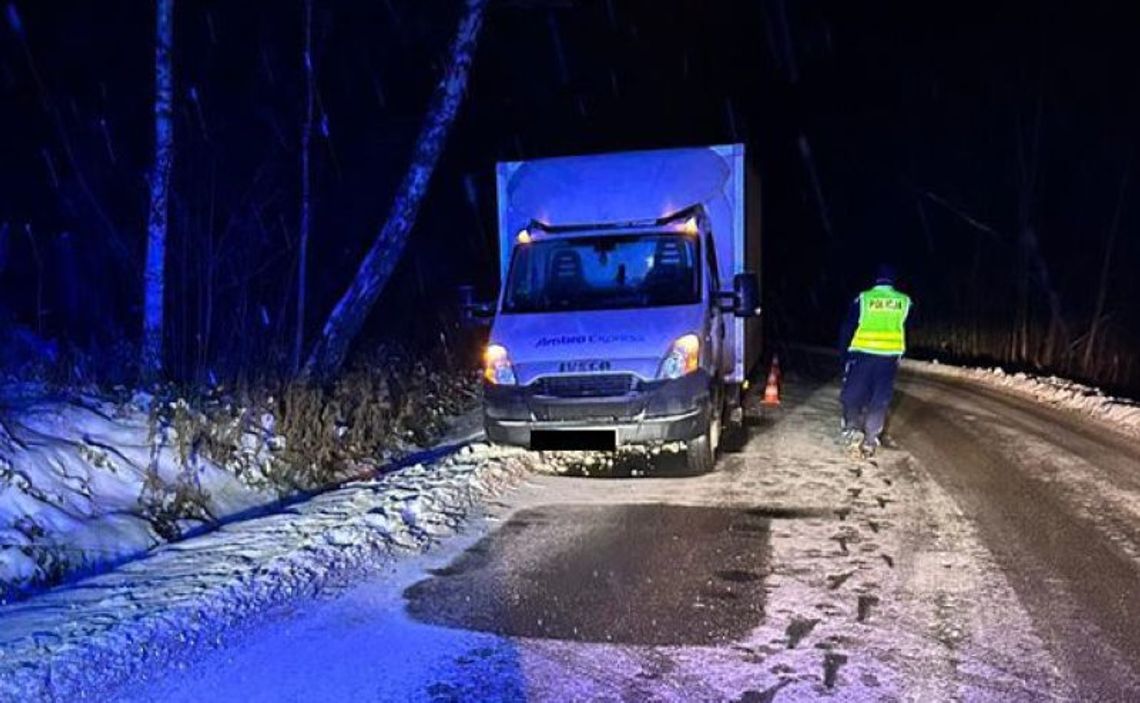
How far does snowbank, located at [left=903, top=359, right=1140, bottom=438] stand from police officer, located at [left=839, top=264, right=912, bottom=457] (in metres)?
3.59

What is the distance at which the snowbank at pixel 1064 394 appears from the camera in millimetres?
11328

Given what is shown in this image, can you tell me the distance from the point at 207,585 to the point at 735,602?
9.42ft

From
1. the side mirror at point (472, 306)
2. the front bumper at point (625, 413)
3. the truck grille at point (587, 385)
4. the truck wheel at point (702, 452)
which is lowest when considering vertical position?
the truck wheel at point (702, 452)

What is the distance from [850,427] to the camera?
9406mm

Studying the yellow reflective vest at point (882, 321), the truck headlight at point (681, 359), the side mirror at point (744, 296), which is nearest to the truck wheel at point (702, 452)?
the truck headlight at point (681, 359)

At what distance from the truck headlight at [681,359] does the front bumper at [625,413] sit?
0.06 m

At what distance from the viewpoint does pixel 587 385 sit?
7668 millimetres

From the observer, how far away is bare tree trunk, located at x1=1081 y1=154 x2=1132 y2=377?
18891 mm

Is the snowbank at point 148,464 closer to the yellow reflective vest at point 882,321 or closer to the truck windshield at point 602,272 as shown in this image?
the truck windshield at point 602,272

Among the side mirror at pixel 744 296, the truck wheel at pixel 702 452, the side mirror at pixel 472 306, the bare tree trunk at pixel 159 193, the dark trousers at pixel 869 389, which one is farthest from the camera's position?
the bare tree trunk at pixel 159 193

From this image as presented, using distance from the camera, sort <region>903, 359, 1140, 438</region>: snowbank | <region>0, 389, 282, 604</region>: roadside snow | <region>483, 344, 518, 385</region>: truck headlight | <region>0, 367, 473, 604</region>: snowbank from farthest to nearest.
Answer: <region>903, 359, 1140, 438</region>: snowbank → <region>483, 344, 518, 385</region>: truck headlight → <region>0, 367, 473, 604</region>: snowbank → <region>0, 389, 282, 604</region>: roadside snow

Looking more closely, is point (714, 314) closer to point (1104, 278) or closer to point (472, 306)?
point (472, 306)

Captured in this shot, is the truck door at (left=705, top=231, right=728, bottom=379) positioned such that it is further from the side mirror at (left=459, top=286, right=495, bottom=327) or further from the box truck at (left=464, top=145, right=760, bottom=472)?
the side mirror at (left=459, top=286, right=495, bottom=327)

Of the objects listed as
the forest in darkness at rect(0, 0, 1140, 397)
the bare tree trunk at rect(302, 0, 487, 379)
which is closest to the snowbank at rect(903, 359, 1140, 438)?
the forest in darkness at rect(0, 0, 1140, 397)
